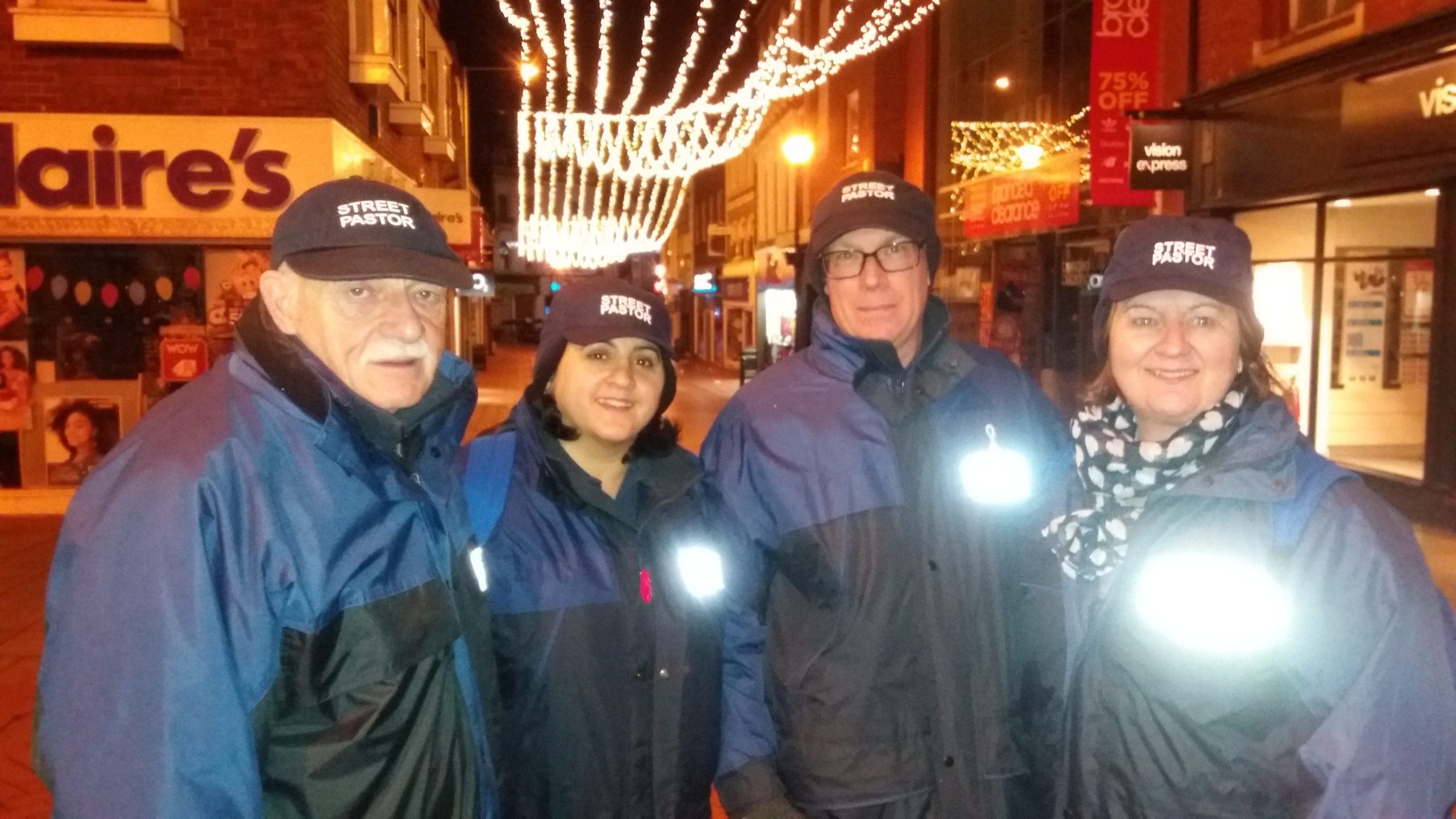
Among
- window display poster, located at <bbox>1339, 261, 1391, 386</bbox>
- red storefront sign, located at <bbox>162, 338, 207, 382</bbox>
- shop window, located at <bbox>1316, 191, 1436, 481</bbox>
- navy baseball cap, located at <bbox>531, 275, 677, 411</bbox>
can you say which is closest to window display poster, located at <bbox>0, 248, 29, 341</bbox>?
red storefront sign, located at <bbox>162, 338, 207, 382</bbox>

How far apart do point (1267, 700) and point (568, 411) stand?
5.84ft

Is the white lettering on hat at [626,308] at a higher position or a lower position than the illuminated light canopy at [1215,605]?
higher

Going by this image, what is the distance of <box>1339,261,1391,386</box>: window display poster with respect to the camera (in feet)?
32.3

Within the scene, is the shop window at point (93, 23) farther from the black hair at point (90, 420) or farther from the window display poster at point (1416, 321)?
the window display poster at point (1416, 321)

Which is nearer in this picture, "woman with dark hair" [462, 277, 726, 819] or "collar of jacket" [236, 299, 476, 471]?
"collar of jacket" [236, 299, 476, 471]

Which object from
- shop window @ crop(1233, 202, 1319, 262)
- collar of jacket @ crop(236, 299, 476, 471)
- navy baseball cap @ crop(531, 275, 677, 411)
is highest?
shop window @ crop(1233, 202, 1319, 262)

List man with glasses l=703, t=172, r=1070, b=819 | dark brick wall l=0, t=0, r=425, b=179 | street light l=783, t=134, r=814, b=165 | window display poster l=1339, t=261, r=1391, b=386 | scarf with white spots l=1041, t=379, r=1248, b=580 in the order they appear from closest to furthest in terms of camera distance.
→ scarf with white spots l=1041, t=379, r=1248, b=580, man with glasses l=703, t=172, r=1070, b=819, dark brick wall l=0, t=0, r=425, b=179, window display poster l=1339, t=261, r=1391, b=386, street light l=783, t=134, r=814, b=165

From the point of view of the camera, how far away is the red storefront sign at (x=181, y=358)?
32.9 ft

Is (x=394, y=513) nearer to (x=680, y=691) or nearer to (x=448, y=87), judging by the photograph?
(x=680, y=691)

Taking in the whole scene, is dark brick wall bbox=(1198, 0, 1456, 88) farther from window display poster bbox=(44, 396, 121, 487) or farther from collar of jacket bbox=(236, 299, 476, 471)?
window display poster bbox=(44, 396, 121, 487)

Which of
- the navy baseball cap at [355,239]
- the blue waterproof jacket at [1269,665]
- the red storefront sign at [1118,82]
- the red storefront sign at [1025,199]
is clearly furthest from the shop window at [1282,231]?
the navy baseball cap at [355,239]

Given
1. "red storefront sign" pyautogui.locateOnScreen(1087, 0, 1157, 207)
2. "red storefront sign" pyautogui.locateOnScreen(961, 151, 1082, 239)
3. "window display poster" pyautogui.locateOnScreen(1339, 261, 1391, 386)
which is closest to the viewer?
"window display poster" pyautogui.locateOnScreen(1339, 261, 1391, 386)

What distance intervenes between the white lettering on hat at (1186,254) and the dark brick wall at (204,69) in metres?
9.69

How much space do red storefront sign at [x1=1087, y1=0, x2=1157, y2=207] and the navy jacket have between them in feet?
32.2
